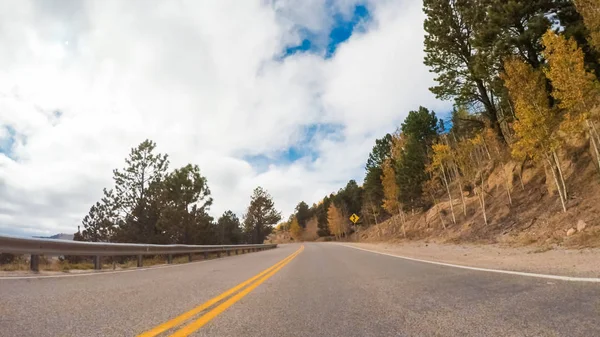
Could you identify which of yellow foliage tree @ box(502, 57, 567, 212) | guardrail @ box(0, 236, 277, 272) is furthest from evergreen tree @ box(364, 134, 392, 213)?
guardrail @ box(0, 236, 277, 272)

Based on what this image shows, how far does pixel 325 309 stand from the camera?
447 centimetres

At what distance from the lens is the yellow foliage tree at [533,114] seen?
692 inches

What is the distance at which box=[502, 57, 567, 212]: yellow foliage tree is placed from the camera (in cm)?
1758

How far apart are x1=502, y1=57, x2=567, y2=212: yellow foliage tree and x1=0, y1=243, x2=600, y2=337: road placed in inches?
559

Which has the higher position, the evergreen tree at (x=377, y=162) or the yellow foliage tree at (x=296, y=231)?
the evergreen tree at (x=377, y=162)

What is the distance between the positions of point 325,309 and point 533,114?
17750mm

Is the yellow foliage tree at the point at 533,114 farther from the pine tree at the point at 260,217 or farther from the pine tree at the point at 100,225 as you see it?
the pine tree at the point at 260,217

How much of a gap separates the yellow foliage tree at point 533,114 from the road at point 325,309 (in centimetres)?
1421

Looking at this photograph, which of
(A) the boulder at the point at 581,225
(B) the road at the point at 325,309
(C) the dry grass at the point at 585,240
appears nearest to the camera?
(B) the road at the point at 325,309

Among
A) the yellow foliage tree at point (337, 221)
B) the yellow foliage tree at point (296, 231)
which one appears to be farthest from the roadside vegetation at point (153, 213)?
the yellow foliage tree at point (296, 231)

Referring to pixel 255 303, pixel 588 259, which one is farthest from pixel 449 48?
pixel 255 303

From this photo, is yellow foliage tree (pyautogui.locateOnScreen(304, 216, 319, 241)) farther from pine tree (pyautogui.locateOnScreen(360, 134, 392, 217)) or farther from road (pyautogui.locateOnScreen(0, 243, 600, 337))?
road (pyautogui.locateOnScreen(0, 243, 600, 337))

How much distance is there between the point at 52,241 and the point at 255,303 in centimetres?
721

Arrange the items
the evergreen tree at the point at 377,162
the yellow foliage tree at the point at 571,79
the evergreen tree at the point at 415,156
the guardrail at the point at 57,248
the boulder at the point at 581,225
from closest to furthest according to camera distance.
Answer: the guardrail at the point at 57,248
the boulder at the point at 581,225
the yellow foliage tree at the point at 571,79
the evergreen tree at the point at 415,156
the evergreen tree at the point at 377,162
